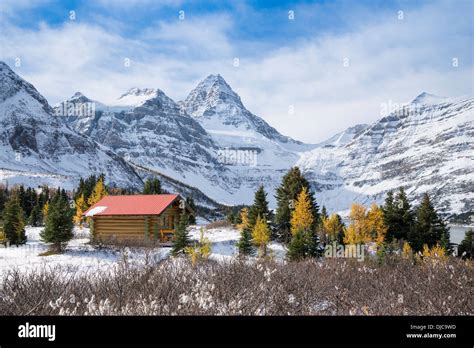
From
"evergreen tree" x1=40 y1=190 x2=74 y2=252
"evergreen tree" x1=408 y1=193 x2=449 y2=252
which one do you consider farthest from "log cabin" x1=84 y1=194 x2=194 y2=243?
"evergreen tree" x1=408 y1=193 x2=449 y2=252

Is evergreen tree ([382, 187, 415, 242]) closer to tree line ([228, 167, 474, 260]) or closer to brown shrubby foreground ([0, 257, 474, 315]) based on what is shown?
tree line ([228, 167, 474, 260])

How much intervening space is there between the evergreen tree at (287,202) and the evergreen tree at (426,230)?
8.94 m

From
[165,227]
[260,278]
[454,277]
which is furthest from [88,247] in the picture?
[454,277]

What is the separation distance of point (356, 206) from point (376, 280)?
2773 centimetres

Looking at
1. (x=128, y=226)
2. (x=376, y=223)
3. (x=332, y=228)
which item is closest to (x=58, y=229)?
(x=128, y=226)

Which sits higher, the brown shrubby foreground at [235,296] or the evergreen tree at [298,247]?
the brown shrubby foreground at [235,296]

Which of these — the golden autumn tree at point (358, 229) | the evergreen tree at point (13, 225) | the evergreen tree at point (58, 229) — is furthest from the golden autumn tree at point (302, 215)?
the evergreen tree at point (13, 225)

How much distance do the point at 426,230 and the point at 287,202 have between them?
12.9 metres

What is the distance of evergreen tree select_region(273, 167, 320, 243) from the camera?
37844 mm

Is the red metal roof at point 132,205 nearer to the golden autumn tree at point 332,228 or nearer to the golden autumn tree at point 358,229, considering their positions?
the golden autumn tree at point 332,228

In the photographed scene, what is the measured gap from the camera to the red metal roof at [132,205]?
33656 mm

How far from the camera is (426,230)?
36.6 metres

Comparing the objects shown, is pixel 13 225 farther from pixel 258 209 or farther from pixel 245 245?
pixel 258 209

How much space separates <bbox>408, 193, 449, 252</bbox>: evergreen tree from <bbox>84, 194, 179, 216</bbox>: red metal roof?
2240 centimetres
